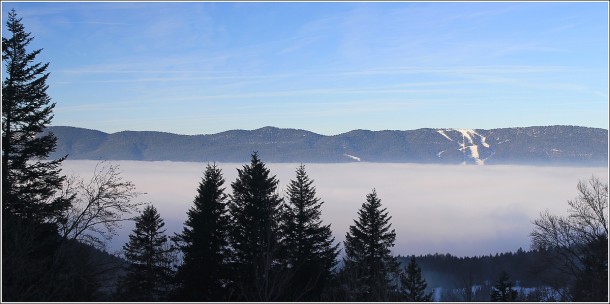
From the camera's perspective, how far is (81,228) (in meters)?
19.6

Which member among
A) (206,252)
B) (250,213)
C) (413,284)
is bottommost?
(413,284)

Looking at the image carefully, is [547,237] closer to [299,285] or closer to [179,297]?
[299,285]

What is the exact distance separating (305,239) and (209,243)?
6333 millimetres

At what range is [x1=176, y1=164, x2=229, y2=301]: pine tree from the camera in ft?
83.3

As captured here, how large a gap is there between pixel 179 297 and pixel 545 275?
18.4 metres

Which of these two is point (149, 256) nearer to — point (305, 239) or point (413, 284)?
point (305, 239)

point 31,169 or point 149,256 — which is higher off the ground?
point 31,169

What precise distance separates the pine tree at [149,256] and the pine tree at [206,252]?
2.99 metres

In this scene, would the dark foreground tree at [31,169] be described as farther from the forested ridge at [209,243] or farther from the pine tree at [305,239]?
the pine tree at [305,239]

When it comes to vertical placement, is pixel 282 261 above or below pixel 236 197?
below

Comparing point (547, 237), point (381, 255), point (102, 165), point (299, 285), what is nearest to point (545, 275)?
point (547, 237)

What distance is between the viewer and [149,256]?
108 feet

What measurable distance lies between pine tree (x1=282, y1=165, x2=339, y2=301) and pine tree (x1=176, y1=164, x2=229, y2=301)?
129 inches

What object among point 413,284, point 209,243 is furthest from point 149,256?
point 413,284
